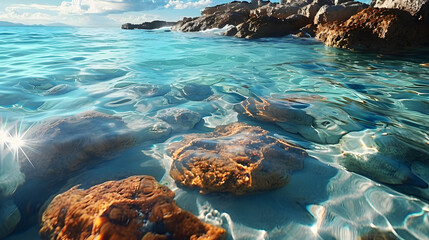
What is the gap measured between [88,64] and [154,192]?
19.8ft

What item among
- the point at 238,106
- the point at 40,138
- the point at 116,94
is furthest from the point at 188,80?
the point at 40,138

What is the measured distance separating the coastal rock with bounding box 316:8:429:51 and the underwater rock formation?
6329 millimetres

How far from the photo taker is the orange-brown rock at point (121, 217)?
129 centimetres

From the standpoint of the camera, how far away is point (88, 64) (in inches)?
247

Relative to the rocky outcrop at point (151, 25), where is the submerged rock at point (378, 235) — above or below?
below

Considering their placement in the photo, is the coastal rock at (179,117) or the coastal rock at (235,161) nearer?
the coastal rock at (235,161)

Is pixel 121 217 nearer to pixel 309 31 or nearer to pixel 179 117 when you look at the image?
pixel 179 117

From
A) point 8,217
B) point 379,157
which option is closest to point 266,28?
point 379,157

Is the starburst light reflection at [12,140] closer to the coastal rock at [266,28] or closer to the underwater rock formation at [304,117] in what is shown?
the underwater rock formation at [304,117]

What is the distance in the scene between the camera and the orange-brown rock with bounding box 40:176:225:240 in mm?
1287

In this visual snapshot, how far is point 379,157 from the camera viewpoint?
2.03 meters

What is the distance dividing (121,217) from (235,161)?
0.94m

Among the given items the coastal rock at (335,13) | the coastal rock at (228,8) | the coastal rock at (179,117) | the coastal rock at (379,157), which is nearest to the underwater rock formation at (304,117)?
the coastal rock at (379,157)

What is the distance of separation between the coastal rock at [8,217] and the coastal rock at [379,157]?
2.58m
